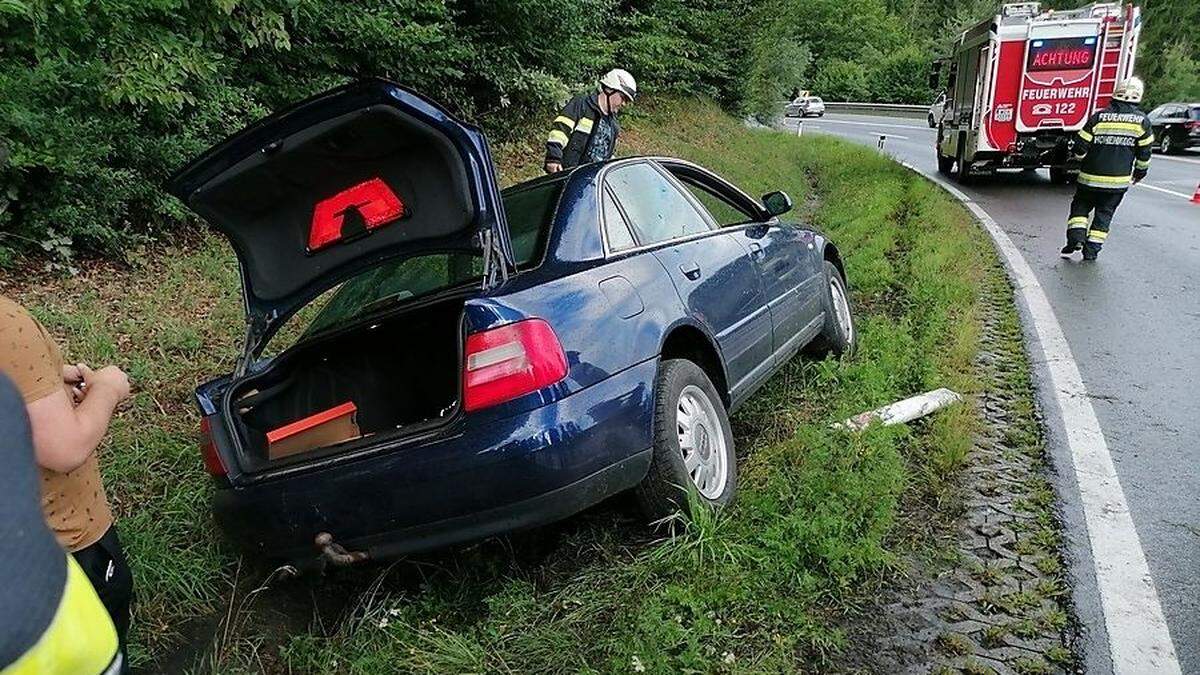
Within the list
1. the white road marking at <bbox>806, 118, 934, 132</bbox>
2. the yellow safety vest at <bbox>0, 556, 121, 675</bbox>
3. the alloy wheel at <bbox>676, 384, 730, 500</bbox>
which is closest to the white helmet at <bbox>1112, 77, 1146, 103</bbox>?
the alloy wheel at <bbox>676, 384, 730, 500</bbox>

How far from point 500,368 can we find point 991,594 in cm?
187

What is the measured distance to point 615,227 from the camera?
351 cm

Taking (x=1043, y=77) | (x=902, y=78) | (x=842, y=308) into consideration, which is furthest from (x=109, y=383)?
(x=902, y=78)

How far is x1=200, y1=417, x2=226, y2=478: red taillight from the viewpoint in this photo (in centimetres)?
297

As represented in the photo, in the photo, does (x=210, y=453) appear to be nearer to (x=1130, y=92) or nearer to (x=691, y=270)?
(x=691, y=270)

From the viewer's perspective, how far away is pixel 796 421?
14.1ft

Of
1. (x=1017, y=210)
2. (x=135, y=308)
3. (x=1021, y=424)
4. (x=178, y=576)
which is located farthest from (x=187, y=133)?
(x=1017, y=210)

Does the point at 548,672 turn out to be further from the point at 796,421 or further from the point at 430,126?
the point at 796,421

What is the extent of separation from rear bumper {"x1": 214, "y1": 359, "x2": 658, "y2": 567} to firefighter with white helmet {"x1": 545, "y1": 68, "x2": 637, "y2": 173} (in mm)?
3951

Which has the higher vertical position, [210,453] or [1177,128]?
[210,453]

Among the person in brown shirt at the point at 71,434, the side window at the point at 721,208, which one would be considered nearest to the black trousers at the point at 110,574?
the person in brown shirt at the point at 71,434

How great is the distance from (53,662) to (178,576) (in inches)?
85.9

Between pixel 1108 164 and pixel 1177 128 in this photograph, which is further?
pixel 1177 128

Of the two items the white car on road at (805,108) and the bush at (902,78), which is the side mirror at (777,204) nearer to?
the white car on road at (805,108)
